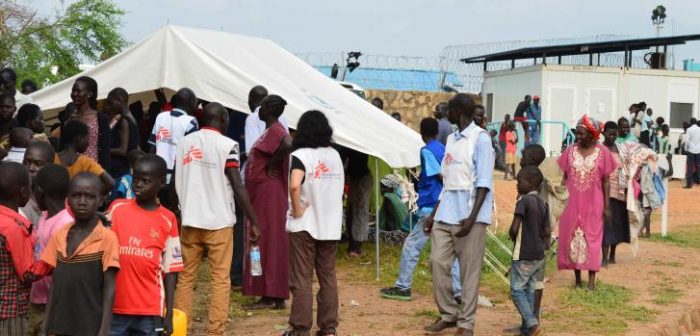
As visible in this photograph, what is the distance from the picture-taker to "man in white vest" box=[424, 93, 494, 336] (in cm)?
712

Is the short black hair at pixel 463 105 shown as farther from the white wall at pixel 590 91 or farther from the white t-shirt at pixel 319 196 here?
the white wall at pixel 590 91

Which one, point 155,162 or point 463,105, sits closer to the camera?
point 155,162

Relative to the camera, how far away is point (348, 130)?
9922mm

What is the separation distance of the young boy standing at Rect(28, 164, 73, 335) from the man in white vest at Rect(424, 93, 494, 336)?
118 inches

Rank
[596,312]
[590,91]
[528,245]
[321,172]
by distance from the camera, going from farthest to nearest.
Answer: [590,91] < [596,312] < [528,245] < [321,172]

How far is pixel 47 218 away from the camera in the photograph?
516 centimetres

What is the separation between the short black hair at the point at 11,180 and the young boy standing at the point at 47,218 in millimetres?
209

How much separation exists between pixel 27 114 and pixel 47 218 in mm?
2831

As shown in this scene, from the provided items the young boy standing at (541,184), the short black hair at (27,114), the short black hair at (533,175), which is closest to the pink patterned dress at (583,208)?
the young boy standing at (541,184)

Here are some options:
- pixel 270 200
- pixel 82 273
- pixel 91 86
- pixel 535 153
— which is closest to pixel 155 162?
pixel 82 273

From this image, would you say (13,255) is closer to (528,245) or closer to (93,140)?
(93,140)

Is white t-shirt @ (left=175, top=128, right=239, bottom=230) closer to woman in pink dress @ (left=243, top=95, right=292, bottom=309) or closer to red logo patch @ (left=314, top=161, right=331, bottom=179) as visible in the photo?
red logo patch @ (left=314, top=161, right=331, bottom=179)

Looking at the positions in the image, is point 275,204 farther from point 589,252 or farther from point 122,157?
point 589,252

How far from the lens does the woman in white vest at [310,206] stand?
691 cm
